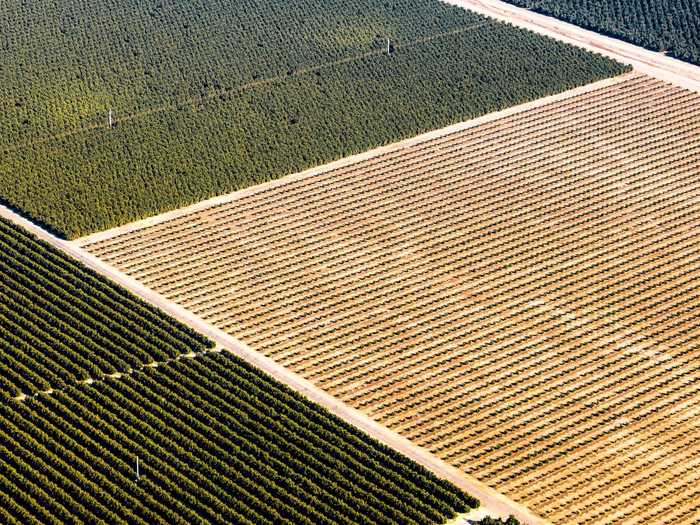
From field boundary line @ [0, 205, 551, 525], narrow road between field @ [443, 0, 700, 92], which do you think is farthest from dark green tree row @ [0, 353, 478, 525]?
narrow road between field @ [443, 0, 700, 92]

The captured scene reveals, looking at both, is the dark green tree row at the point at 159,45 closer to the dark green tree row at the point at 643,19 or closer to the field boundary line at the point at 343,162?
the dark green tree row at the point at 643,19

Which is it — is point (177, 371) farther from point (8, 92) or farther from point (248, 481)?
point (8, 92)

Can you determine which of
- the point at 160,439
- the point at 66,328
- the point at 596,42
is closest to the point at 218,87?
the point at 596,42

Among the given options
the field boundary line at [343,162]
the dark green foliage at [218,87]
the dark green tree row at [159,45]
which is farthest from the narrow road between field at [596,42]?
the dark green tree row at [159,45]

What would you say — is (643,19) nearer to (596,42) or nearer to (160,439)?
(596,42)

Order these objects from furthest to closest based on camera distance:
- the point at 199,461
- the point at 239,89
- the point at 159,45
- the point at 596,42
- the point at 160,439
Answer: the point at 596,42 < the point at 159,45 < the point at 239,89 < the point at 160,439 < the point at 199,461
